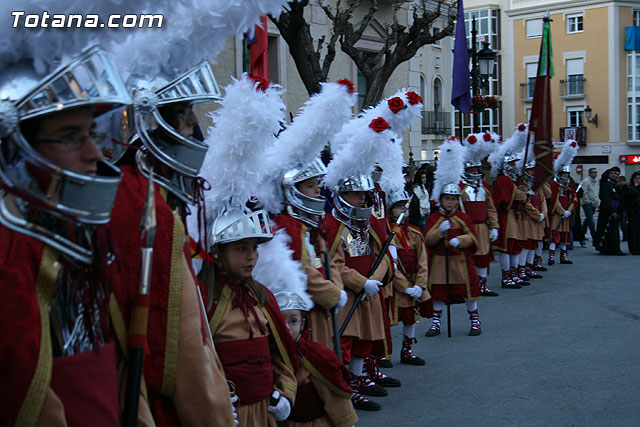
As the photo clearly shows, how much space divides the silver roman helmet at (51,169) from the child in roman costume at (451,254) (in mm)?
7448

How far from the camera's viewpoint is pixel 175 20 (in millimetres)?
2768

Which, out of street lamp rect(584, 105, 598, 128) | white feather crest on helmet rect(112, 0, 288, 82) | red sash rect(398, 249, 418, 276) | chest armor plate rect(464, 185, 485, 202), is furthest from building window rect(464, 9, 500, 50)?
white feather crest on helmet rect(112, 0, 288, 82)

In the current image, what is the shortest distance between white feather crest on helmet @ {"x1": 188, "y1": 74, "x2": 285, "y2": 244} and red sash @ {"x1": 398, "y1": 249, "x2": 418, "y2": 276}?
439 centimetres

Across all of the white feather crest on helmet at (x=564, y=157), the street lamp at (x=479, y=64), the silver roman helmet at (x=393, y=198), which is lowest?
the silver roman helmet at (x=393, y=198)

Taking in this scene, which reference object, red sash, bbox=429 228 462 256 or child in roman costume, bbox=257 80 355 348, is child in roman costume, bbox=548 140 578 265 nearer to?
red sash, bbox=429 228 462 256

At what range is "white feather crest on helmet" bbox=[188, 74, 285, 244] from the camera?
3.90 metres

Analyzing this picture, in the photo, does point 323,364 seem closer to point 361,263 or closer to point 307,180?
point 307,180

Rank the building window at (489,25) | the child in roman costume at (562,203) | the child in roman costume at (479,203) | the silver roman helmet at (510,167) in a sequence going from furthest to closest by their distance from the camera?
the building window at (489,25), the child in roman costume at (562,203), the silver roman helmet at (510,167), the child in roman costume at (479,203)

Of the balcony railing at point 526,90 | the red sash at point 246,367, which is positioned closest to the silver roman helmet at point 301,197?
the red sash at point 246,367

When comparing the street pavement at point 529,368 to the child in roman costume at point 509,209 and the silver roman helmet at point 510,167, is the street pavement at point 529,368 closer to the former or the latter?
the child in roman costume at point 509,209

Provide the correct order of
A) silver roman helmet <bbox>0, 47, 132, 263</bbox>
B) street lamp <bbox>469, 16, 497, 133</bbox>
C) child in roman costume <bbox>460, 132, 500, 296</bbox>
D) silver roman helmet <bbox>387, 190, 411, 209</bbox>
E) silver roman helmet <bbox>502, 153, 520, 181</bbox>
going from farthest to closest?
street lamp <bbox>469, 16, 497, 133</bbox> < silver roman helmet <bbox>502, 153, 520, 181</bbox> < child in roman costume <bbox>460, 132, 500, 296</bbox> < silver roman helmet <bbox>387, 190, 411, 209</bbox> < silver roman helmet <bbox>0, 47, 132, 263</bbox>

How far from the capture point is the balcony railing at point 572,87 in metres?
47.4

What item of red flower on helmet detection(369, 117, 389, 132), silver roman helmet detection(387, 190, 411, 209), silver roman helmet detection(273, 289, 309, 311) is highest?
red flower on helmet detection(369, 117, 389, 132)

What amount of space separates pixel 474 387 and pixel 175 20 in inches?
211
